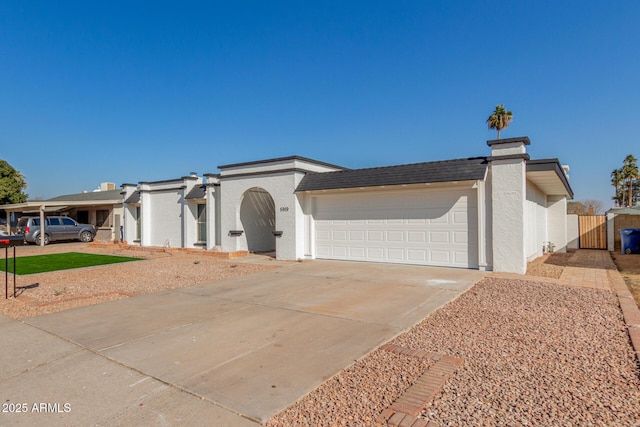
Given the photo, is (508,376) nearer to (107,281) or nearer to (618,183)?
(107,281)

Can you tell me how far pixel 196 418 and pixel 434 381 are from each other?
230 centimetres

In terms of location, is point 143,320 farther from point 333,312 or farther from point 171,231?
point 171,231

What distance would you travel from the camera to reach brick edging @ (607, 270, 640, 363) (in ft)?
15.5

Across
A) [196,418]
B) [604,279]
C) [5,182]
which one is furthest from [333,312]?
[5,182]

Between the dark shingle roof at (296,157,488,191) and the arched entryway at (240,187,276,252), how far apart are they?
3.56 metres

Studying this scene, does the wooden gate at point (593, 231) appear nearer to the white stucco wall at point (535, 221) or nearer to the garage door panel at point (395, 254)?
the white stucco wall at point (535, 221)

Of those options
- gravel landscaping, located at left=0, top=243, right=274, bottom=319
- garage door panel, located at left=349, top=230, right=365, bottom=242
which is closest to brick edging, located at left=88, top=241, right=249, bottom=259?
gravel landscaping, located at left=0, top=243, right=274, bottom=319

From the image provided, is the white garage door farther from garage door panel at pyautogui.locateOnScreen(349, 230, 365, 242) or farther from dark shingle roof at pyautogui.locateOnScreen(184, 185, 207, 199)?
dark shingle roof at pyautogui.locateOnScreen(184, 185, 207, 199)

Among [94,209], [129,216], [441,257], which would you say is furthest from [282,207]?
[94,209]

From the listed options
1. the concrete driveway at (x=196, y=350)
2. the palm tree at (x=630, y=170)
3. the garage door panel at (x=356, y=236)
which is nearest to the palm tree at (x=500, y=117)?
the palm tree at (x=630, y=170)

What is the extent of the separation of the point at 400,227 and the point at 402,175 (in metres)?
1.76

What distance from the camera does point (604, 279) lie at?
30.3 ft

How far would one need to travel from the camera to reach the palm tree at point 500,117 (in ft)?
111

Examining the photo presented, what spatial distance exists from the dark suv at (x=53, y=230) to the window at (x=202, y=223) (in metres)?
12.1
